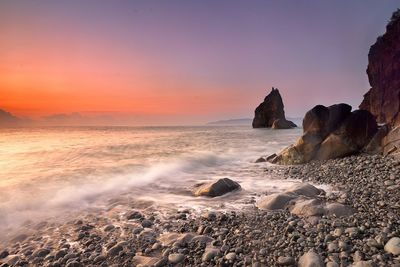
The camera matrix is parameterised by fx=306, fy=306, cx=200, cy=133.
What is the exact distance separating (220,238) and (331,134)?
486 inches

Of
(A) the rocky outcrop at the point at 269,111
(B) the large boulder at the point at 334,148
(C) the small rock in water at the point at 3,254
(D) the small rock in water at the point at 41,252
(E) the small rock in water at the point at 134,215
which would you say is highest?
(A) the rocky outcrop at the point at 269,111

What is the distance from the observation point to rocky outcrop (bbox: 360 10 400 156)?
6041cm

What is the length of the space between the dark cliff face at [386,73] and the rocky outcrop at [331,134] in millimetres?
48739

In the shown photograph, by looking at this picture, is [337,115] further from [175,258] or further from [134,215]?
[175,258]

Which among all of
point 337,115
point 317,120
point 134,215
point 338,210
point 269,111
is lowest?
point 134,215

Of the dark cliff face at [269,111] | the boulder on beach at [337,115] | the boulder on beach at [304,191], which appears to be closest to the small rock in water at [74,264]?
the boulder on beach at [304,191]

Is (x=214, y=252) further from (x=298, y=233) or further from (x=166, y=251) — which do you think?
(x=298, y=233)

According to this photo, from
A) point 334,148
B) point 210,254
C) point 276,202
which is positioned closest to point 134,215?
point 210,254

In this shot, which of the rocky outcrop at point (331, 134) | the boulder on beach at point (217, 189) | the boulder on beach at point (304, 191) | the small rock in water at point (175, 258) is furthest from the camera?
the rocky outcrop at point (331, 134)

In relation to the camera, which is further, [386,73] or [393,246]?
[386,73]

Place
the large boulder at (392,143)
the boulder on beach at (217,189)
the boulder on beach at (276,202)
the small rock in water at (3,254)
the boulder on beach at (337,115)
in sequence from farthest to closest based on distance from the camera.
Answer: the boulder on beach at (337,115) < the large boulder at (392,143) < the boulder on beach at (217,189) < the boulder on beach at (276,202) < the small rock in water at (3,254)

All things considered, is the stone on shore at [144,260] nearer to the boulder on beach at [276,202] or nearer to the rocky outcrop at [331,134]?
the boulder on beach at [276,202]

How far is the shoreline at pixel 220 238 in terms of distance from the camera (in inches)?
208

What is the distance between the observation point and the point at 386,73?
65.4m
